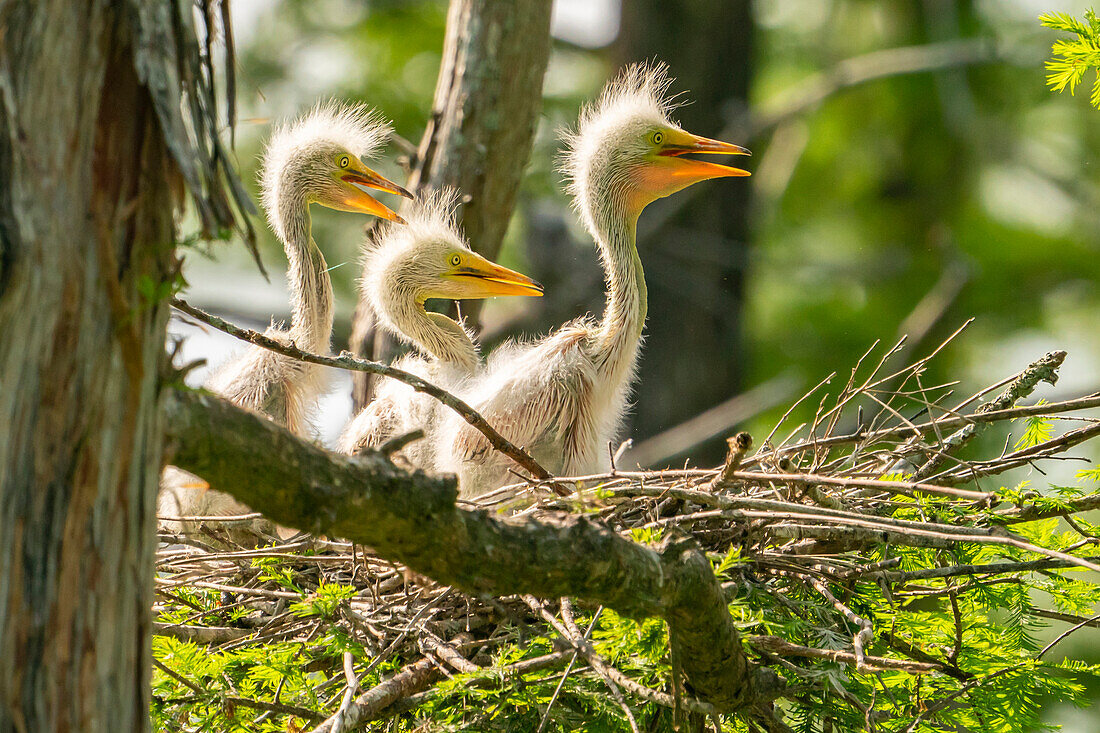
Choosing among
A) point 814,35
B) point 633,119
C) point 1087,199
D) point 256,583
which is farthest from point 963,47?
point 256,583

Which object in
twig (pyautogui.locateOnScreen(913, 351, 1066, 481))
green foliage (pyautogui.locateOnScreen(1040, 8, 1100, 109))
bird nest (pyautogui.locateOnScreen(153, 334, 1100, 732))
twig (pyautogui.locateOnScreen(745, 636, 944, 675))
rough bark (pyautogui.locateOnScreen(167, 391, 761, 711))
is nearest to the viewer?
rough bark (pyautogui.locateOnScreen(167, 391, 761, 711))

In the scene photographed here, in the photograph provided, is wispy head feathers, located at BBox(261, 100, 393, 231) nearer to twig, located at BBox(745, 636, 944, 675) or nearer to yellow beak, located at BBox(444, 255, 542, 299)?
yellow beak, located at BBox(444, 255, 542, 299)

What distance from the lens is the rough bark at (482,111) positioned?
4.73 m

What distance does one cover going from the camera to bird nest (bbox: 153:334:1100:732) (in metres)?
2.40

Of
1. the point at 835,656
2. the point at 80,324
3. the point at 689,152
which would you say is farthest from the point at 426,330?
the point at 80,324

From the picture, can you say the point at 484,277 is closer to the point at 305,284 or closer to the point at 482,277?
the point at 482,277

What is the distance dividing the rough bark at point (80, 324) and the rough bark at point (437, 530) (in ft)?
0.36

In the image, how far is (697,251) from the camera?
829 cm

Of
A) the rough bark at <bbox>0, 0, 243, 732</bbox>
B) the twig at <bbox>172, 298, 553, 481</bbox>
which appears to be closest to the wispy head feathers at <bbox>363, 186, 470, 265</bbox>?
the twig at <bbox>172, 298, 553, 481</bbox>

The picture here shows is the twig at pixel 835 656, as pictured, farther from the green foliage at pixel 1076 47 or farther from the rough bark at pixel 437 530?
the green foliage at pixel 1076 47

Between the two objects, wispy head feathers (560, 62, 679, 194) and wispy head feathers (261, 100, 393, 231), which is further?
wispy head feathers (261, 100, 393, 231)

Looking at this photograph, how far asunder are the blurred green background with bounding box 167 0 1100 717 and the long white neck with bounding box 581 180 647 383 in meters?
2.15

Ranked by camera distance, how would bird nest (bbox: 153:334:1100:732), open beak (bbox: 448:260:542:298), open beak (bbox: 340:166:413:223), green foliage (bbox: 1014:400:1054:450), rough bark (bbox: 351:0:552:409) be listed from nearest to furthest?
bird nest (bbox: 153:334:1100:732)
green foliage (bbox: 1014:400:1054:450)
open beak (bbox: 448:260:542:298)
open beak (bbox: 340:166:413:223)
rough bark (bbox: 351:0:552:409)

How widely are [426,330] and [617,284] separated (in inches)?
29.9
